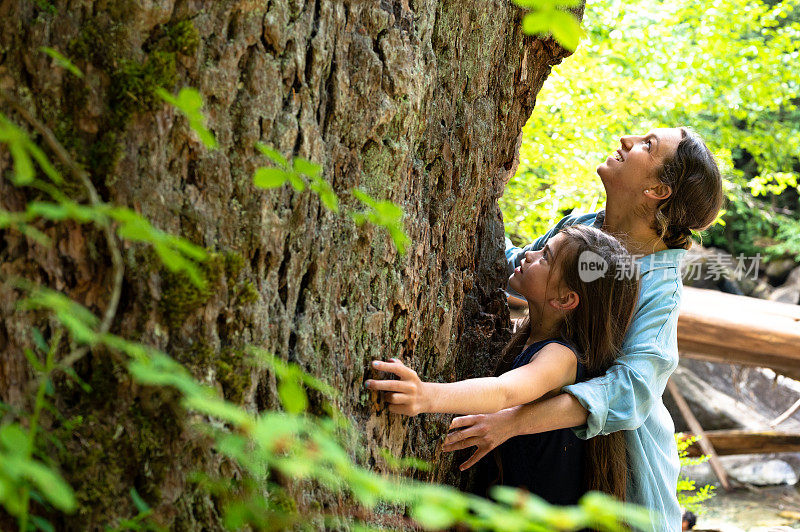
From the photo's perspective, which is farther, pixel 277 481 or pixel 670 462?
pixel 670 462

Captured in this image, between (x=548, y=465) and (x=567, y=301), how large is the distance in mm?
493

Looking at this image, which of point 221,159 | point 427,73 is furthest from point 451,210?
point 221,159

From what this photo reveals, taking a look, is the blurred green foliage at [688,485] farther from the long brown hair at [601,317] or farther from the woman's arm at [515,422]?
the woman's arm at [515,422]

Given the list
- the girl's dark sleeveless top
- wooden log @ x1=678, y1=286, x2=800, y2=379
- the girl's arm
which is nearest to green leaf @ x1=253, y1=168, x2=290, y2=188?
the girl's arm

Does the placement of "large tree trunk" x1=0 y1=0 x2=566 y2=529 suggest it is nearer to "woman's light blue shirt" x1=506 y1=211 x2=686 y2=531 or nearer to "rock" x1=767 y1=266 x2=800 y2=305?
"woman's light blue shirt" x1=506 y1=211 x2=686 y2=531

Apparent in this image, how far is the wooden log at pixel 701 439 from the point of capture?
599 centimetres

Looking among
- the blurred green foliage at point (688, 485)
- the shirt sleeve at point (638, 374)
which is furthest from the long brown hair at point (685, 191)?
the blurred green foliage at point (688, 485)

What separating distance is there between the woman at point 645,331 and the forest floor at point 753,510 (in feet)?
11.8

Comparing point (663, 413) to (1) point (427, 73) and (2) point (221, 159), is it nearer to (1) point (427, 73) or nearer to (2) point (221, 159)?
(1) point (427, 73)

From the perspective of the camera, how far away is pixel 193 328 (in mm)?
1202

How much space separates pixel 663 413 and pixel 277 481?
1.46 meters

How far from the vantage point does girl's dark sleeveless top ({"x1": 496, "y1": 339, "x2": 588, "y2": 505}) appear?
6.86ft

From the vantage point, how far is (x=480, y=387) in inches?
68.2

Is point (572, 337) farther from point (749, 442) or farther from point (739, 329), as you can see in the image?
point (749, 442)
